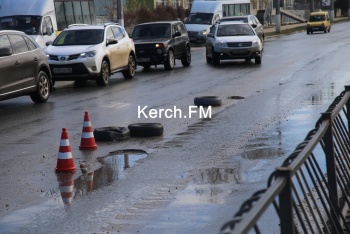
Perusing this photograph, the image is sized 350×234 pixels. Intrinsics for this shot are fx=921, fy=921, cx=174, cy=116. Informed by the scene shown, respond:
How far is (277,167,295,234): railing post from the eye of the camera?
4375mm

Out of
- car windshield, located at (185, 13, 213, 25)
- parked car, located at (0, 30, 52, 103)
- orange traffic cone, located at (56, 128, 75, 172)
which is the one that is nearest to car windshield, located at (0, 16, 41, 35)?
parked car, located at (0, 30, 52, 103)

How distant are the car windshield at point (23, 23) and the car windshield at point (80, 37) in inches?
326

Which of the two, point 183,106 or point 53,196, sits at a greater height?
point 53,196

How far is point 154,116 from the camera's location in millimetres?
16844

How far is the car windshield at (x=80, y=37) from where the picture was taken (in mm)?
25484

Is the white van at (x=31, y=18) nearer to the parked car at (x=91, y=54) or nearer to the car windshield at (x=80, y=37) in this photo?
the parked car at (x=91, y=54)

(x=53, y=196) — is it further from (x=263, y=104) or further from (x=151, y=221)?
(x=263, y=104)

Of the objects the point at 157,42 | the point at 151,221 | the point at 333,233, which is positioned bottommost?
the point at 157,42

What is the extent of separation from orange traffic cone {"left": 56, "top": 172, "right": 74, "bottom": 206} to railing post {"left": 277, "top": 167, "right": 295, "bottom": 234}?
16.1ft

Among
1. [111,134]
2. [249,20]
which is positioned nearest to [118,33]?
[111,134]

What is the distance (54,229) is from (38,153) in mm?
4630

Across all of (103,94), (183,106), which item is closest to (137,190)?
(183,106)

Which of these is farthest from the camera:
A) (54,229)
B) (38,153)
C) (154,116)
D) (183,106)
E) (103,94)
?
(103,94)

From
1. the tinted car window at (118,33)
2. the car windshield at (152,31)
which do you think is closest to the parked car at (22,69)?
the tinted car window at (118,33)
